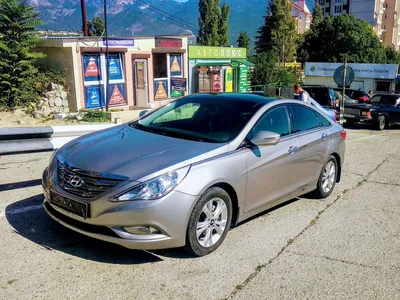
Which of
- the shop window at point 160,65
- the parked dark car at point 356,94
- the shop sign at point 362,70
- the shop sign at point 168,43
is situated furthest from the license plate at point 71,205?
the shop sign at point 362,70

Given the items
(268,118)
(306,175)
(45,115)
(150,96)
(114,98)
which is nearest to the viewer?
(268,118)

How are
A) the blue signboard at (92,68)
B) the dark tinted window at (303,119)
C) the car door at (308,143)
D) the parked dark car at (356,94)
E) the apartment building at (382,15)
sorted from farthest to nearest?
the apartment building at (382,15) → the parked dark car at (356,94) → the blue signboard at (92,68) → the dark tinted window at (303,119) → the car door at (308,143)

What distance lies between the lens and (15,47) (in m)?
14.9

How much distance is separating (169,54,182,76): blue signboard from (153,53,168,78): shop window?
0.35 m

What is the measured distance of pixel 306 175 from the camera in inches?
221

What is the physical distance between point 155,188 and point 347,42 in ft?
221

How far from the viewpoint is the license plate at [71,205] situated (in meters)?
3.76

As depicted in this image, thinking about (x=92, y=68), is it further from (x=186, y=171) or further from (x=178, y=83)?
(x=186, y=171)

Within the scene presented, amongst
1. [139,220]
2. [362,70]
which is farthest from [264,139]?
[362,70]

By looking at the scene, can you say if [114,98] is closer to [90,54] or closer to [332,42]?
[90,54]

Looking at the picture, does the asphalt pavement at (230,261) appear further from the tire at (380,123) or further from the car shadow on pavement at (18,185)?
the tire at (380,123)

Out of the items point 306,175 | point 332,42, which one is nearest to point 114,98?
point 306,175

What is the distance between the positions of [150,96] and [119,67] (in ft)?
7.32

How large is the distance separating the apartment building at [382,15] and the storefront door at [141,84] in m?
97.9
